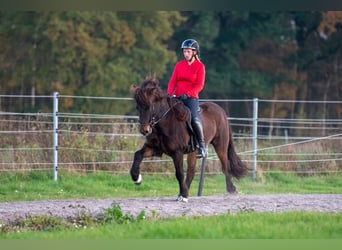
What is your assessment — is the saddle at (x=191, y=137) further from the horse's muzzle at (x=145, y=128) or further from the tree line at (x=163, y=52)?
the tree line at (x=163, y=52)

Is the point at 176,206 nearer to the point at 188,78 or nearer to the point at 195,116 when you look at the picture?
the point at 195,116

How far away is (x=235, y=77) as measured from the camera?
42.5 meters

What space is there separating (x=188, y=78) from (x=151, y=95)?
0.76 meters

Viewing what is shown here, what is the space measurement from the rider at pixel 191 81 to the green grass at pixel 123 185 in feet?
7.32

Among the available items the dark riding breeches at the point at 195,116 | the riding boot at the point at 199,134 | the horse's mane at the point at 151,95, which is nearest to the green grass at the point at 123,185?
the riding boot at the point at 199,134

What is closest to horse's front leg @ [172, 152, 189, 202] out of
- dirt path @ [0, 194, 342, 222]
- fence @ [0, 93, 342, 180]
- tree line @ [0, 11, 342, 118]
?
dirt path @ [0, 194, 342, 222]

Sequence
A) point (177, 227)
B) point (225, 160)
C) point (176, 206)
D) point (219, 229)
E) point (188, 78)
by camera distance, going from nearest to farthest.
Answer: point (219, 229)
point (177, 227)
point (176, 206)
point (188, 78)
point (225, 160)

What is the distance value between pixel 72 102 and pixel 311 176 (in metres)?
17.4

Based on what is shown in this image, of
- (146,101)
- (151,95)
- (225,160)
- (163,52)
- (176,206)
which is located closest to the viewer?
(176,206)

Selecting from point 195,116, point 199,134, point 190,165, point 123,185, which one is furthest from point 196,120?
point 123,185

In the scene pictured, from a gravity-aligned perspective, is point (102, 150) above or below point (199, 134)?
below

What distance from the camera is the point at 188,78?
45.2ft

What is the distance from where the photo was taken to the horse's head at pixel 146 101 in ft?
43.2

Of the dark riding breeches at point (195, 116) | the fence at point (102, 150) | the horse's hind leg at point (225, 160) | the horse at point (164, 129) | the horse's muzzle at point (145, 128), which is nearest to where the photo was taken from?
the horse's muzzle at point (145, 128)
